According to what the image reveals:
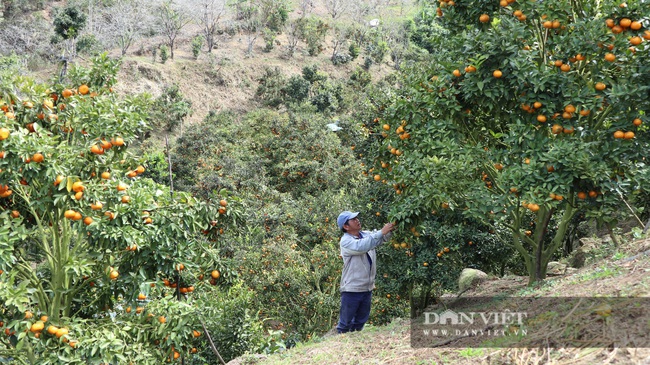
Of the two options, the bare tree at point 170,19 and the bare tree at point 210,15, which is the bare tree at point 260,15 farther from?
the bare tree at point 170,19

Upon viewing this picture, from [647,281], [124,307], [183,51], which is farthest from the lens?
[183,51]

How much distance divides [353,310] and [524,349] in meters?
2.68

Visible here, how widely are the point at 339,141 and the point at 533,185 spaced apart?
1590 centimetres

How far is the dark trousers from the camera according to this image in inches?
233

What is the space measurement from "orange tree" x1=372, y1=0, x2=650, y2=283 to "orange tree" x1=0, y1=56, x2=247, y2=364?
2.15 m

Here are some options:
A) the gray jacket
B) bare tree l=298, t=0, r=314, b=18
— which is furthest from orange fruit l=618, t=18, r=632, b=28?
bare tree l=298, t=0, r=314, b=18

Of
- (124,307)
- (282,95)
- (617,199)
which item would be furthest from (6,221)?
(282,95)

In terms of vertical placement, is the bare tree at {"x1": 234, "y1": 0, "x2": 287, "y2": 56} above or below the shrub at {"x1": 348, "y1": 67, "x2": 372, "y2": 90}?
above

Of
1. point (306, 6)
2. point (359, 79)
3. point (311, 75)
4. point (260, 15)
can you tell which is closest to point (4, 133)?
point (311, 75)

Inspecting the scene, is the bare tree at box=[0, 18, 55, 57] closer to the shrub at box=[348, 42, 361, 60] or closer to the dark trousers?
the shrub at box=[348, 42, 361, 60]

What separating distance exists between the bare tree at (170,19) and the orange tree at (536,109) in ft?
82.9

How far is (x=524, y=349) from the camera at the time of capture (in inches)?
137

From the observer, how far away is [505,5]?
5039mm

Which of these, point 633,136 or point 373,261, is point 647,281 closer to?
point 633,136
